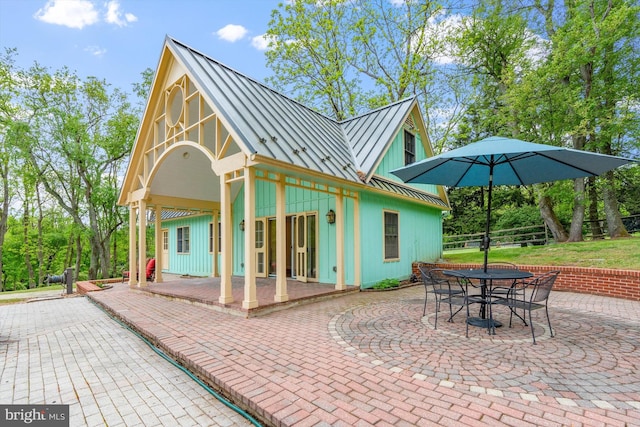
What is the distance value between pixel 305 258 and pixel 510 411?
22.7 feet

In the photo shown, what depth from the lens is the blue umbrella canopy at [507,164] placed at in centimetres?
427

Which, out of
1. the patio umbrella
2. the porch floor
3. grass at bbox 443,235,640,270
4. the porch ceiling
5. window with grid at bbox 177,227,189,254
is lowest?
the porch floor

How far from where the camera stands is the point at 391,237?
958 centimetres

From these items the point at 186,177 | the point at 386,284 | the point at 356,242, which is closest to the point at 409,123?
the point at 356,242

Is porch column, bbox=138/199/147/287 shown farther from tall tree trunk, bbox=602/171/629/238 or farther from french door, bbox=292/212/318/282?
tall tree trunk, bbox=602/171/629/238

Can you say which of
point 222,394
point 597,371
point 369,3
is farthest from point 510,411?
point 369,3

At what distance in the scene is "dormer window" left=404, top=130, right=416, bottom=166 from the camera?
35.8 feet

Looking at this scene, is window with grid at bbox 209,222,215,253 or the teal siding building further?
window with grid at bbox 209,222,215,253

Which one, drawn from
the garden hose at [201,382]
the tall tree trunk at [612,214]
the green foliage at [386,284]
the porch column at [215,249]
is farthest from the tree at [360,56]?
the garden hose at [201,382]

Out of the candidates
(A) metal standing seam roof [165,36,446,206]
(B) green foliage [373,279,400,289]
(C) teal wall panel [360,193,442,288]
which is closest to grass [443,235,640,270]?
(C) teal wall panel [360,193,442,288]

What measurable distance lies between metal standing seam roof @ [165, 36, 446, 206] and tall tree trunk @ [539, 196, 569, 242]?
7.46m

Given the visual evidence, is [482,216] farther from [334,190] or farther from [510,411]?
[510,411]

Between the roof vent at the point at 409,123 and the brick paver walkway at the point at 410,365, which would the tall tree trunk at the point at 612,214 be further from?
the brick paver walkway at the point at 410,365

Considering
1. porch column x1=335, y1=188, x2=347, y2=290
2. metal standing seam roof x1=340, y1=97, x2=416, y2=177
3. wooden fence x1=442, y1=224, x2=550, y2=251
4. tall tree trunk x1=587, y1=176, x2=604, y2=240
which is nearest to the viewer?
porch column x1=335, y1=188, x2=347, y2=290
